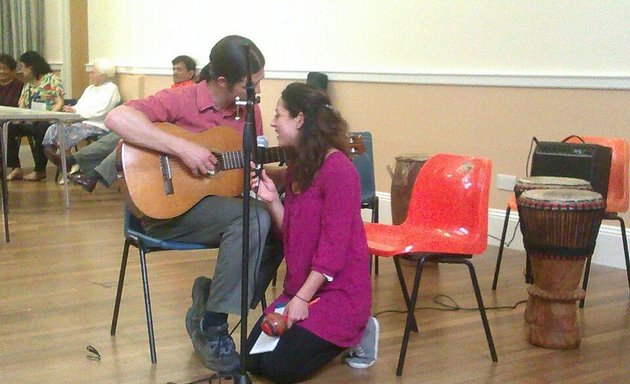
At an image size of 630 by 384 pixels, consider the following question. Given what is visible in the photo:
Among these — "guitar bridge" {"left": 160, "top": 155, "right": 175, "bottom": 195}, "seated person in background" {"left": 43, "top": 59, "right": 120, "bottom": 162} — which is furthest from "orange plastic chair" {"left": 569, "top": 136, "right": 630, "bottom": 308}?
"seated person in background" {"left": 43, "top": 59, "right": 120, "bottom": 162}

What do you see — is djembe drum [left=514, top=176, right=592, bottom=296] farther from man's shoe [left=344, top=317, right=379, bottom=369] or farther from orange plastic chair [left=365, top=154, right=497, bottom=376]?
man's shoe [left=344, top=317, right=379, bottom=369]

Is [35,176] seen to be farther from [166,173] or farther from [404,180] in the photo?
[166,173]

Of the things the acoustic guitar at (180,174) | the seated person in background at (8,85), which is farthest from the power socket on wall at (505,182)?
the seated person in background at (8,85)

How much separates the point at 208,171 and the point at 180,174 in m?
0.09

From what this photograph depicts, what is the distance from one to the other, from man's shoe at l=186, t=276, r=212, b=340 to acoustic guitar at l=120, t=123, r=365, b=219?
0.35 metres

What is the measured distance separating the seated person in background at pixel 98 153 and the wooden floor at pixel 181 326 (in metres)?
1.40

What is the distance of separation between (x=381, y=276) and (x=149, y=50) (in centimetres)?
468

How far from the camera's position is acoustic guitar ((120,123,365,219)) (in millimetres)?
2777

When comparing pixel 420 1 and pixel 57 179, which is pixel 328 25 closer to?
pixel 420 1

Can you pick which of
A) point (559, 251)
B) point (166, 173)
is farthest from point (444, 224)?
point (166, 173)

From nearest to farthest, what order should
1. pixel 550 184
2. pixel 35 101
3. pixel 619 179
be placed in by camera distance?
pixel 550 184 → pixel 619 179 → pixel 35 101

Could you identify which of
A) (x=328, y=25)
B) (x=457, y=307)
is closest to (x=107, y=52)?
(x=328, y=25)

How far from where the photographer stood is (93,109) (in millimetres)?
7695

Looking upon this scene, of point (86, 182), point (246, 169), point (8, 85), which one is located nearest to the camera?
point (246, 169)
